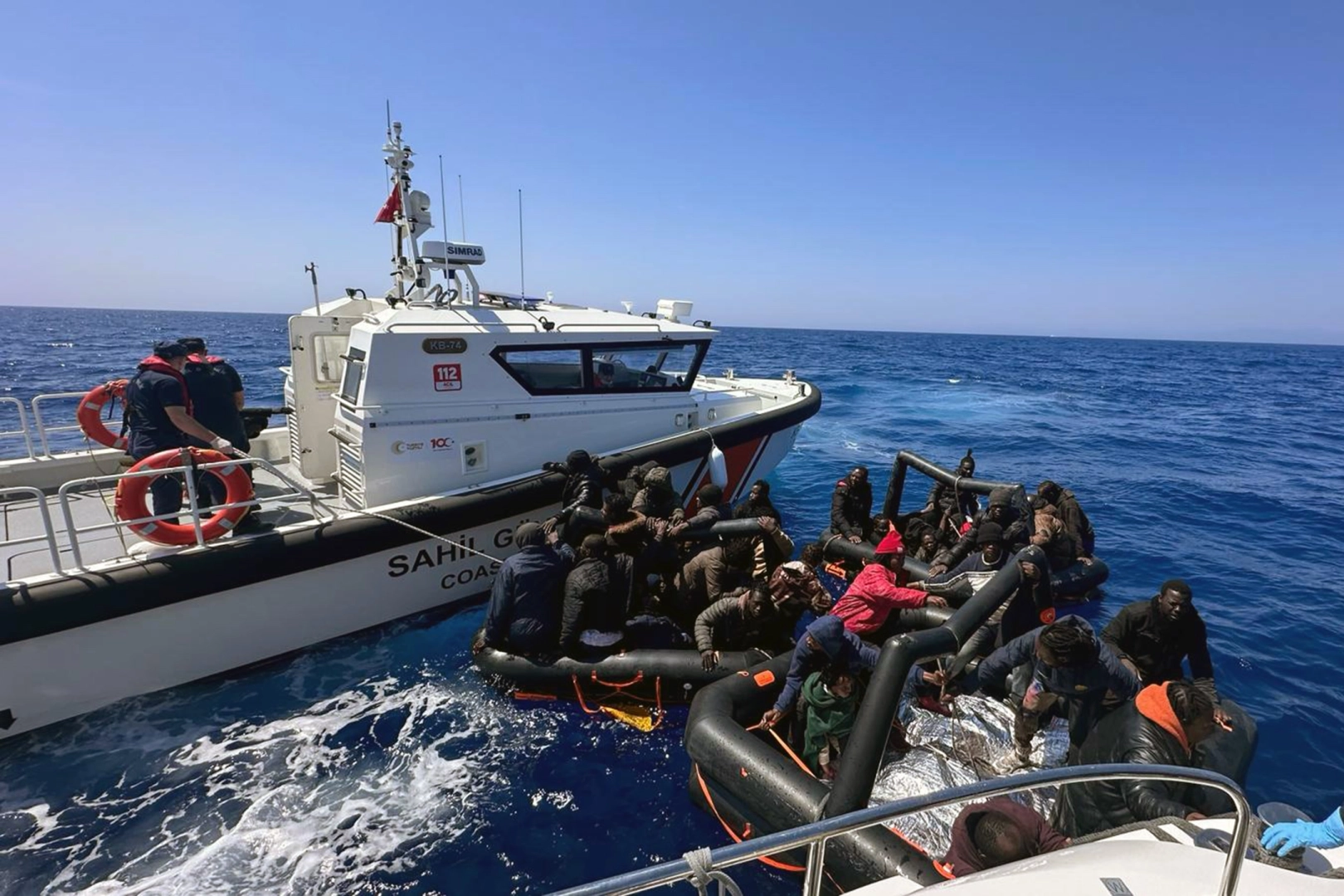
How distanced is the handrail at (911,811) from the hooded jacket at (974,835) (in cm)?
67

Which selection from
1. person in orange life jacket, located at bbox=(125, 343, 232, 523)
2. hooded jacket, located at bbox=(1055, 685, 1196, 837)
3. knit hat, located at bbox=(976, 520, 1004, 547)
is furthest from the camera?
knit hat, located at bbox=(976, 520, 1004, 547)

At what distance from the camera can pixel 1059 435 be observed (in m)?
17.7

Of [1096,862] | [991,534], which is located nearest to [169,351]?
[1096,862]

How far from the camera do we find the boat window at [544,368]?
6.27 m

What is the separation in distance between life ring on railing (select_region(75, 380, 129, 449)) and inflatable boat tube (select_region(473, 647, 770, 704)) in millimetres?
4807

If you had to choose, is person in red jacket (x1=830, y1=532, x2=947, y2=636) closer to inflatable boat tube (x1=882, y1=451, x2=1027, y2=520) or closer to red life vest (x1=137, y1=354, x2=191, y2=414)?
inflatable boat tube (x1=882, y1=451, x2=1027, y2=520)

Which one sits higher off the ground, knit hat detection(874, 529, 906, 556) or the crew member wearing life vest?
the crew member wearing life vest

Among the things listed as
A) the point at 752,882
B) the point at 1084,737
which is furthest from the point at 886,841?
the point at 1084,737

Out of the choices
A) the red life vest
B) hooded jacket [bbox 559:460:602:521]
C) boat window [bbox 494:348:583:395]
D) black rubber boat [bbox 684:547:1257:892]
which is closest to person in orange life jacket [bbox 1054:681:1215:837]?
black rubber boat [bbox 684:547:1257:892]

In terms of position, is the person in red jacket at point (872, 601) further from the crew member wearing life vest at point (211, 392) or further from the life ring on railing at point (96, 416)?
the life ring on railing at point (96, 416)

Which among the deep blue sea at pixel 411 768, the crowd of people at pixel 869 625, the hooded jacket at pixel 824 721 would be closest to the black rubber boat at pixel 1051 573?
the crowd of people at pixel 869 625

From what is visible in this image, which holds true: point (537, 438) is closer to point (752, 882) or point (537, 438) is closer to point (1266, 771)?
point (752, 882)

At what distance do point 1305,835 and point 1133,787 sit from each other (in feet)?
2.01

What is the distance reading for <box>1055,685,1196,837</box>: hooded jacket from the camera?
2693 millimetres
